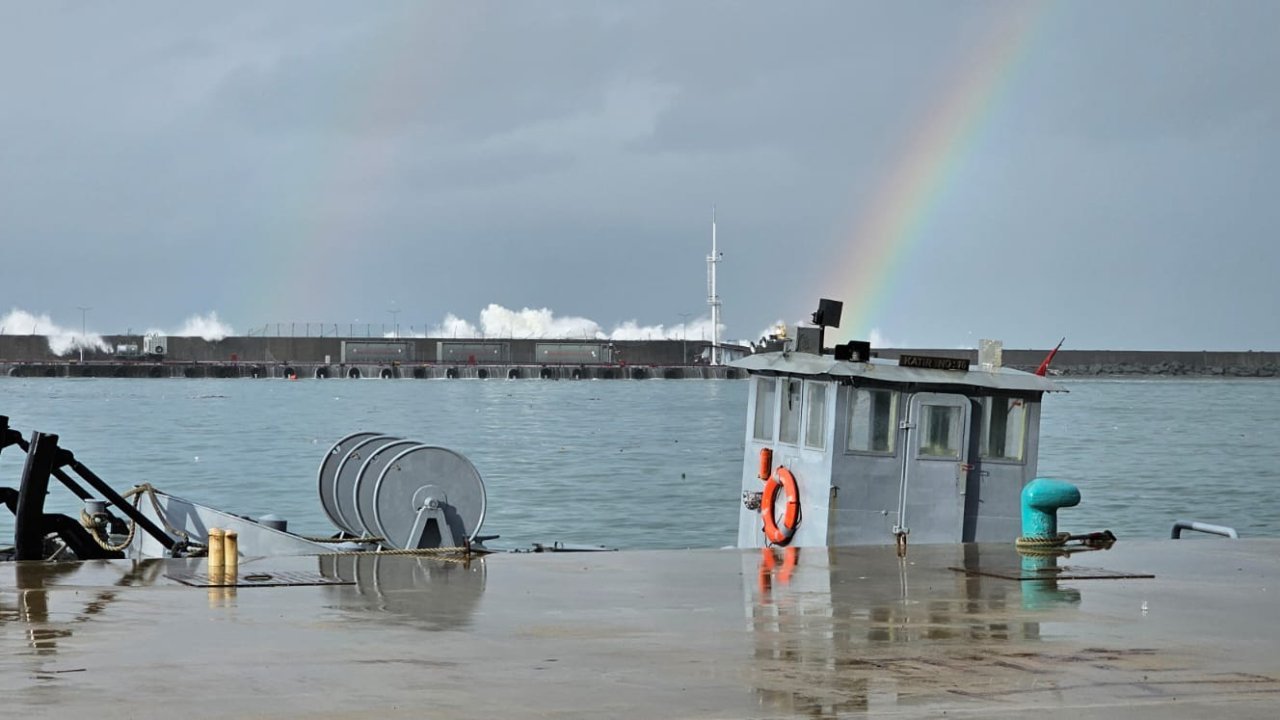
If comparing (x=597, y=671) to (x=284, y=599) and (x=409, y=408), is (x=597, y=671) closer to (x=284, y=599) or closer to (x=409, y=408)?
(x=284, y=599)

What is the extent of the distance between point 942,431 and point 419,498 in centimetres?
655

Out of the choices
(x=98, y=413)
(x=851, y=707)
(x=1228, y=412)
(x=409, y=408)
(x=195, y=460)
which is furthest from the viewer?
(x=1228, y=412)

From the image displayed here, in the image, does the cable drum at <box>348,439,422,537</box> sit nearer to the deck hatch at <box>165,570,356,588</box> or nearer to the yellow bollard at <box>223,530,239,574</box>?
the yellow bollard at <box>223,530,239,574</box>

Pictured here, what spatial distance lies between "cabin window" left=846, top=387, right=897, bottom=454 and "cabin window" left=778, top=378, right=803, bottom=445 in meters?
0.86

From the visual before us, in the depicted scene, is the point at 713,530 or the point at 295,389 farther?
the point at 295,389

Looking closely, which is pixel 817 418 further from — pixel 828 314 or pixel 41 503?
pixel 41 503

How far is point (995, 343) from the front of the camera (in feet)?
69.3

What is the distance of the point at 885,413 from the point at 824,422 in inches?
30.0

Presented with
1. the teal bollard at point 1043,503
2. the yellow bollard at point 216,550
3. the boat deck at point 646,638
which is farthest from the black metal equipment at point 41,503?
the teal bollard at point 1043,503

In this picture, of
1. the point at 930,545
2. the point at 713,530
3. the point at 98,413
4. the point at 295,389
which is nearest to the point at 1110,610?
the point at 930,545

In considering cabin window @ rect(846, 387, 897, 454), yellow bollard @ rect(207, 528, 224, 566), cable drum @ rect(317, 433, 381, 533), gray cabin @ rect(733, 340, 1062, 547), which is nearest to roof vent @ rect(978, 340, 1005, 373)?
gray cabin @ rect(733, 340, 1062, 547)

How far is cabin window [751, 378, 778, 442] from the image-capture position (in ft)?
68.9

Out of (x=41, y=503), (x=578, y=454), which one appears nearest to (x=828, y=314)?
(x=41, y=503)

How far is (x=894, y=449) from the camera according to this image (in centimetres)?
1998
